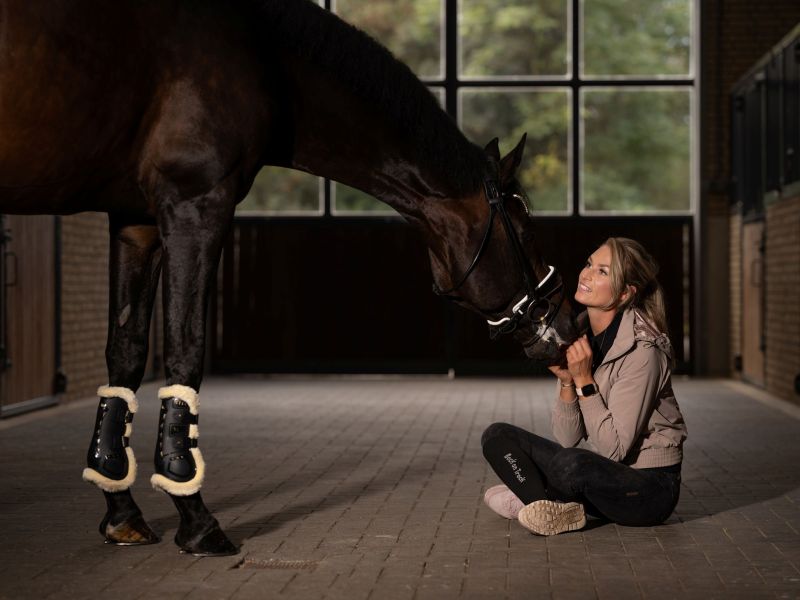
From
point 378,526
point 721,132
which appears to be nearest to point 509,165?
point 378,526

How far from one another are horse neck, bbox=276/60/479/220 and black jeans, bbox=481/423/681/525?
3.77 feet

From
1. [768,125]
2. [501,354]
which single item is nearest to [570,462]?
[768,125]

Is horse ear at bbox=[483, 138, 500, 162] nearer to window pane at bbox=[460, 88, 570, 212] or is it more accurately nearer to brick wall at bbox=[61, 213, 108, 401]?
brick wall at bbox=[61, 213, 108, 401]

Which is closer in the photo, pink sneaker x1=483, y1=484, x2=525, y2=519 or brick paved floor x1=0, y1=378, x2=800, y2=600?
brick paved floor x1=0, y1=378, x2=800, y2=600

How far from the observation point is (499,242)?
538 cm

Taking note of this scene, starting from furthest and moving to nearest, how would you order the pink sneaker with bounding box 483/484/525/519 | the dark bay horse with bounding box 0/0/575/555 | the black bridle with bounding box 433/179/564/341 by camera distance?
the pink sneaker with bounding box 483/484/525/519
the black bridle with bounding box 433/179/564/341
the dark bay horse with bounding box 0/0/575/555

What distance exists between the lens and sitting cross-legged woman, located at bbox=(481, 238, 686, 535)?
5.50 meters

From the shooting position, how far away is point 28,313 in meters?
11.7

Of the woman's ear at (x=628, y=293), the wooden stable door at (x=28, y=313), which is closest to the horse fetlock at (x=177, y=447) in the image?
the woman's ear at (x=628, y=293)

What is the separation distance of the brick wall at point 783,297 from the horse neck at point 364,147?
788 centimetres

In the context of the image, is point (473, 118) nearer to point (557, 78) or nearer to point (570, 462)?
point (557, 78)

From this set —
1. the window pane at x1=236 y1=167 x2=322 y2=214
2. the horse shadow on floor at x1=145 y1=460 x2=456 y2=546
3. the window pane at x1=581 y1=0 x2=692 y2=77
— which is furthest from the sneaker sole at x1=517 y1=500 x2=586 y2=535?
the window pane at x1=581 y1=0 x2=692 y2=77

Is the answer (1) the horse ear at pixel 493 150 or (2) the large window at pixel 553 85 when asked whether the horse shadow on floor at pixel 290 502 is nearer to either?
(1) the horse ear at pixel 493 150

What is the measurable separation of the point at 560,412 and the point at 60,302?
25.5ft
